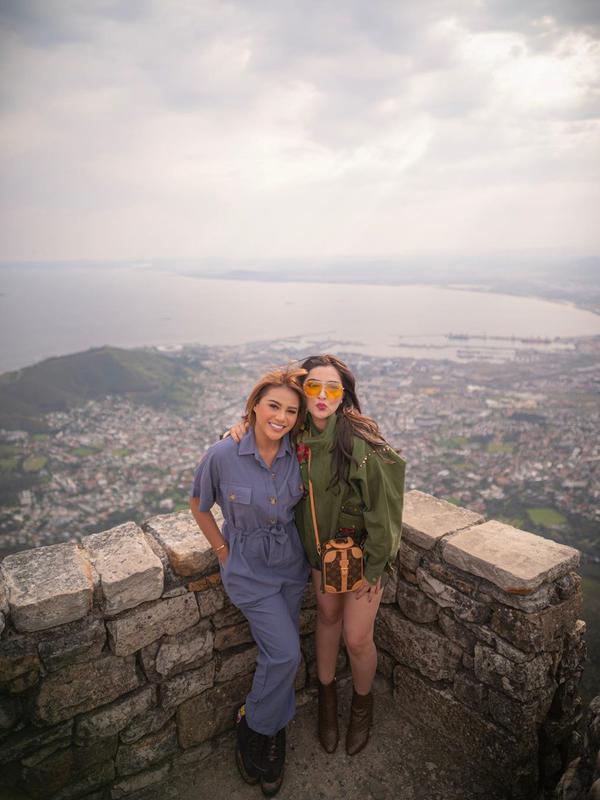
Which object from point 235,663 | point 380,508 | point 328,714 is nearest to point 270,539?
point 380,508

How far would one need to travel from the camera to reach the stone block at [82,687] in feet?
7.51

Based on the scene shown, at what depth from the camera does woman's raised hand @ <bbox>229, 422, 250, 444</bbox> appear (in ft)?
8.06

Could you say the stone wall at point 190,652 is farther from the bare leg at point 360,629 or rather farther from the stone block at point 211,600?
the bare leg at point 360,629

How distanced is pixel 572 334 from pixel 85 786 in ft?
233

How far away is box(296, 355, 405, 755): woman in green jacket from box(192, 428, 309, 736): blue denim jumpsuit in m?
0.13

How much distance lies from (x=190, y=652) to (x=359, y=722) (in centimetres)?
121

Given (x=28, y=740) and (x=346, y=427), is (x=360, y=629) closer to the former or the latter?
(x=346, y=427)

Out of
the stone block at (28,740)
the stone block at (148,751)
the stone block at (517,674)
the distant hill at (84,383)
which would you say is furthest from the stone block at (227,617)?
the distant hill at (84,383)

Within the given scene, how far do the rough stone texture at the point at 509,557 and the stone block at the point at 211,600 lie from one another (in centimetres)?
136

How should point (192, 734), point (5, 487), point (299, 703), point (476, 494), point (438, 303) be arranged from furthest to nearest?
1. point (438, 303)
2. point (5, 487)
3. point (476, 494)
4. point (299, 703)
5. point (192, 734)

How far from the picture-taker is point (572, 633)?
8.45 ft

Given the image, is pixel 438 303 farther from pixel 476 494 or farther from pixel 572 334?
pixel 476 494

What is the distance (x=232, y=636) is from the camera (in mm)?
2848

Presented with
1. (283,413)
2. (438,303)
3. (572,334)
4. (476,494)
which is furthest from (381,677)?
(438,303)
